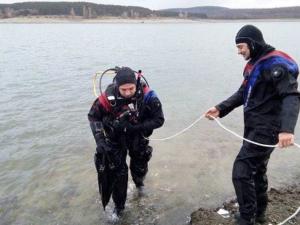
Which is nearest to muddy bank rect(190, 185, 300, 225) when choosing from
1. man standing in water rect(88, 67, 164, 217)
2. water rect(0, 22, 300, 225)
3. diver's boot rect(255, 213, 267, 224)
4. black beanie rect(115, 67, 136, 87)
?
diver's boot rect(255, 213, 267, 224)

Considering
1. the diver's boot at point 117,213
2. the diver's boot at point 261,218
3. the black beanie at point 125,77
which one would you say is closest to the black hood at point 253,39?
the black beanie at point 125,77

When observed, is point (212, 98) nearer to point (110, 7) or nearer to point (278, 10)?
point (110, 7)

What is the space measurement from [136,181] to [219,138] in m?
3.61

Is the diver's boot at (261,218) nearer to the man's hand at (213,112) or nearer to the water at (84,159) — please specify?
the water at (84,159)

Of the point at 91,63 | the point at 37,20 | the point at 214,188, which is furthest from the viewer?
the point at 37,20

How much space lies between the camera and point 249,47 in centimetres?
444

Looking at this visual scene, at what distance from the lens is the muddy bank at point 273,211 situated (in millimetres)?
5402

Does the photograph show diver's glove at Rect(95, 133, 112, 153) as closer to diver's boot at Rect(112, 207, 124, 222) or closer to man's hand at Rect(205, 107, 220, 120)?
diver's boot at Rect(112, 207, 124, 222)

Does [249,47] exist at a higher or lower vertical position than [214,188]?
higher

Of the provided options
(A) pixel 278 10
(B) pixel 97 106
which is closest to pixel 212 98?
(B) pixel 97 106

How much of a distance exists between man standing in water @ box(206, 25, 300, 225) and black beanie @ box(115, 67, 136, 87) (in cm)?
134

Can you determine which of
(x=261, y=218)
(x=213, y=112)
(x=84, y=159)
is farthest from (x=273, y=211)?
(x=84, y=159)

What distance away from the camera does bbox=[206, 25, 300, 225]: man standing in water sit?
411cm

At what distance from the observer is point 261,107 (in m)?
4.41
